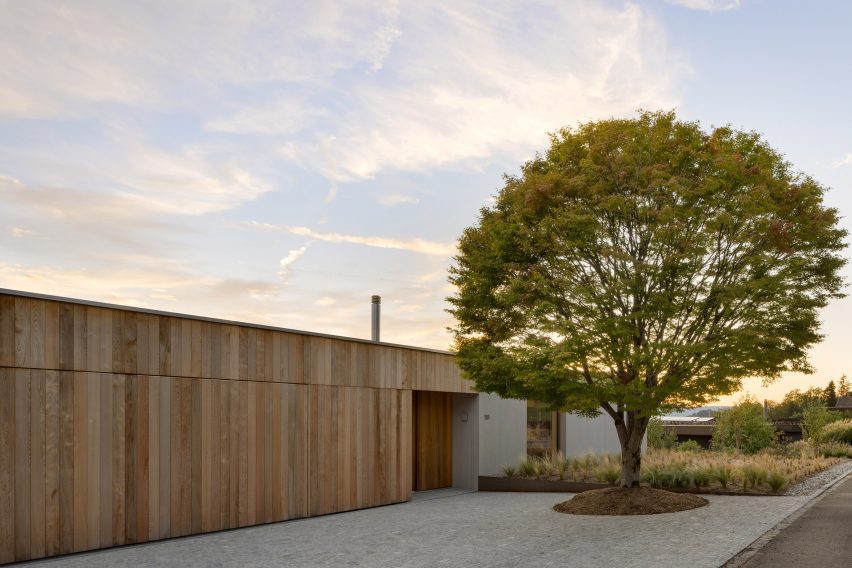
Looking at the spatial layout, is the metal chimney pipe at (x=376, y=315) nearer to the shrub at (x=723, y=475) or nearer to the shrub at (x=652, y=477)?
the shrub at (x=652, y=477)

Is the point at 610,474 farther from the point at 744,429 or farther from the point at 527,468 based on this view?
the point at 744,429

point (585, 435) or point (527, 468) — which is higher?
point (527, 468)

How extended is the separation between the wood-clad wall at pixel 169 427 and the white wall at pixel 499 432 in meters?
4.72

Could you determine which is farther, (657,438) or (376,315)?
(657,438)

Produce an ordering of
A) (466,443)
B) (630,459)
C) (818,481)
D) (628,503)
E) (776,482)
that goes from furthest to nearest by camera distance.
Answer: (466,443)
(818,481)
(776,482)
(630,459)
(628,503)

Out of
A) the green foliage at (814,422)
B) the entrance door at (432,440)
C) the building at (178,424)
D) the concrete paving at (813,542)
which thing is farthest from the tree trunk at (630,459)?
the green foliage at (814,422)

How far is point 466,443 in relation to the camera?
21672mm

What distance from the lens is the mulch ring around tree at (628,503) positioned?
14.6 metres

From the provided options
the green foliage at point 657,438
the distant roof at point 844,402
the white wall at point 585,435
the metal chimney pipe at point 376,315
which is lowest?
the distant roof at point 844,402

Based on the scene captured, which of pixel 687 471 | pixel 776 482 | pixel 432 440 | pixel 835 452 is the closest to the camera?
pixel 776 482

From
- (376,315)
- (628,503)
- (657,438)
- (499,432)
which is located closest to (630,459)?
(628,503)

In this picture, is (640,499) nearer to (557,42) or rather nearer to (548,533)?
(548,533)

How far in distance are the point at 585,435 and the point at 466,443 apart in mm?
7776

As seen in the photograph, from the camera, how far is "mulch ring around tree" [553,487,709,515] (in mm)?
14648
